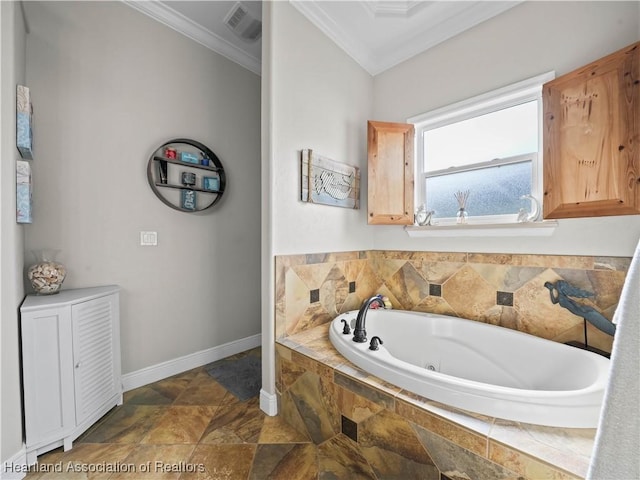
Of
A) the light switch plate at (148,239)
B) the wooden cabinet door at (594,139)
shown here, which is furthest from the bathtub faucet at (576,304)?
the light switch plate at (148,239)

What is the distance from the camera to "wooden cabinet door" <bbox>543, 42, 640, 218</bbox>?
1299 millimetres

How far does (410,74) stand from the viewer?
2.36 meters

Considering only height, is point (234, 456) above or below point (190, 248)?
below

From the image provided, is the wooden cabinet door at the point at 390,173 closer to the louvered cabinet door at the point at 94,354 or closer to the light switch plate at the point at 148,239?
the light switch plate at the point at 148,239

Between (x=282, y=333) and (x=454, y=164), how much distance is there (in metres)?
1.97

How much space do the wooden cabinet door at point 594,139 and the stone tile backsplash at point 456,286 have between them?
0.37 m

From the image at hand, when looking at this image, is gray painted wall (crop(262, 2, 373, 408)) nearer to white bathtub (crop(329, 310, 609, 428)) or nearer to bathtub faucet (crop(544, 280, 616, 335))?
white bathtub (crop(329, 310, 609, 428))

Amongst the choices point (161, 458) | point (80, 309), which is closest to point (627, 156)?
point (161, 458)

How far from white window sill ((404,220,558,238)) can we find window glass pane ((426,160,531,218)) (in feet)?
0.52

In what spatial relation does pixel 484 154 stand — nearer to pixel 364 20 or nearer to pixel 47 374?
pixel 364 20

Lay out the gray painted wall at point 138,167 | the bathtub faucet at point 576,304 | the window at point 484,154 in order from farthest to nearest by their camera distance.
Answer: the window at point 484,154, the gray painted wall at point 138,167, the bathtub faucet at point 576,304

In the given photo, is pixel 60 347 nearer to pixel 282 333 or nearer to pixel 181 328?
pixel 181 328

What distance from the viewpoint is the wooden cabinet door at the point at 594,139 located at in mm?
1299

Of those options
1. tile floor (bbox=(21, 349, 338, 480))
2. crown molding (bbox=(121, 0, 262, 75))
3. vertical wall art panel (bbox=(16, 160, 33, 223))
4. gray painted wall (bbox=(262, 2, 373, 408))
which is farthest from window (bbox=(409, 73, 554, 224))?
vertical wall art panel (bbox=(16, 160, 33, 223))
